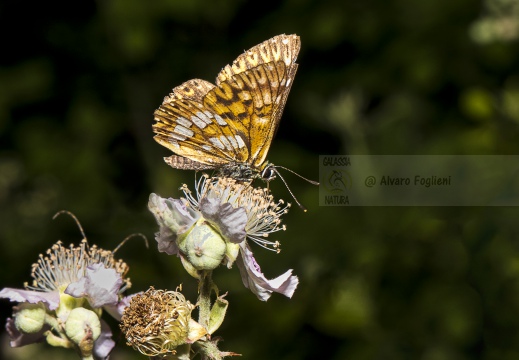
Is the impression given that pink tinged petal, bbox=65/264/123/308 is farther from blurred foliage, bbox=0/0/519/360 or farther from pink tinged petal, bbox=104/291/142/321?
blurred foliage, bbox=0/0/519/360

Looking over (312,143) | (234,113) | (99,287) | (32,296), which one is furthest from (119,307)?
(312,143)

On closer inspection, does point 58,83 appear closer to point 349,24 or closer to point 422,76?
point 349,24

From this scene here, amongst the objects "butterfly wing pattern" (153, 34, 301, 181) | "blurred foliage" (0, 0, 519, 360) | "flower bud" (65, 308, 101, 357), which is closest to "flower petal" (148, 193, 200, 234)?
"flower bud" (65, 308, 101, 357)

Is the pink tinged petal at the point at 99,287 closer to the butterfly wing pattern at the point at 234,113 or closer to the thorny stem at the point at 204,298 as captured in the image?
the thorny stem at the point at 204,298

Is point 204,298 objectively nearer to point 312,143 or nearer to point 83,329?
point 83,329

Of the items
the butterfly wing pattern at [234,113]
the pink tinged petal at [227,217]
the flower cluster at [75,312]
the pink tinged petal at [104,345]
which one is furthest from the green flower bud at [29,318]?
the butterfly wing pattern at [234,113]

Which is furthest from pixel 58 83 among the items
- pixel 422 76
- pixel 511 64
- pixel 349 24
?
pixel 511 64

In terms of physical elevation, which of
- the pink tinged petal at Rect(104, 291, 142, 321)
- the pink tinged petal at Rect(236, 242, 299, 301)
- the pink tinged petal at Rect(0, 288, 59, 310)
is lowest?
the pink tinged petal at Rect(104, 291, 142, 321)
